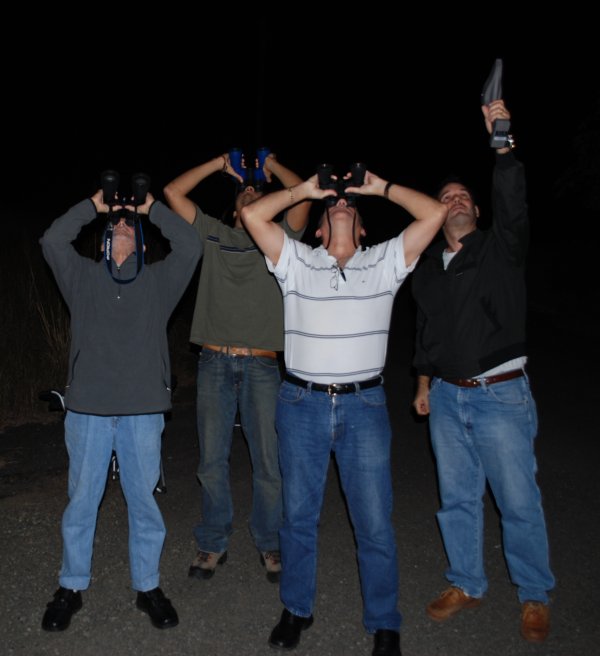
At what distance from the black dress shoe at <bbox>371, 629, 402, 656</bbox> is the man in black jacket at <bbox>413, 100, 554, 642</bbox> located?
1.39 ft

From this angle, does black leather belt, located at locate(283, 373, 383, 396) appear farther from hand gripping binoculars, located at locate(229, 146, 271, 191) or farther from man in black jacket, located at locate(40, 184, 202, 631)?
hand gripping binoculars, located at locate(229, 146, 271, 191)

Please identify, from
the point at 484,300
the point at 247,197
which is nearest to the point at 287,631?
the point at 484,300

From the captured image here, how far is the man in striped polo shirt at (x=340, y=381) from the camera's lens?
11.4 feet

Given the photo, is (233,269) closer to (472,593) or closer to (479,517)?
(479,517)

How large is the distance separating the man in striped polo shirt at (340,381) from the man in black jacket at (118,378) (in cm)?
60

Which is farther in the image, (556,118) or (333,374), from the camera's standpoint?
(556,118)

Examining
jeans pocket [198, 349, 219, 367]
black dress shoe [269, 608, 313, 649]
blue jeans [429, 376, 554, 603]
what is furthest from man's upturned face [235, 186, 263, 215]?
black dress shoe [269, 608, 313, 649]

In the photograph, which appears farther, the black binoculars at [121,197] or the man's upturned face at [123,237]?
the man's upturned face at [123,237]

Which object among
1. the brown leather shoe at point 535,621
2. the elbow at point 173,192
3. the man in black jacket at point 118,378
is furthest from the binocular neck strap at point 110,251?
the brown leather shoe at point 535,621

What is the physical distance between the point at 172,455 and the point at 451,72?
38087 millimetres

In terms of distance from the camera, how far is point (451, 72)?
130 feet

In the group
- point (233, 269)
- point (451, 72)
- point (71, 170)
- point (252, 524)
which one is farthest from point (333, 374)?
point (451, 72)

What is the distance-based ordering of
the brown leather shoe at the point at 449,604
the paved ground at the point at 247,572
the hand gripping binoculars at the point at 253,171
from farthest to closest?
the hand gripping binoculars at the point at 253,171 → the brown leather shoe at the point at 449,604 → the paved ground at the point at 247,572

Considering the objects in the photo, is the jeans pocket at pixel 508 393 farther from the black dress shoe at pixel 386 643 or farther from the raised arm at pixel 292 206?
the raised arm at pixel 292 206
